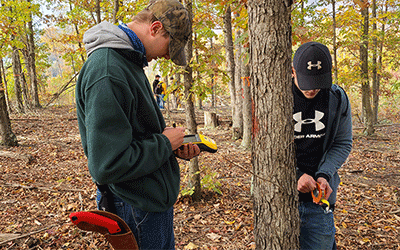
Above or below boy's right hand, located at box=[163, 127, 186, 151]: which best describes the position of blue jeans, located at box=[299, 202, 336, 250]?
below

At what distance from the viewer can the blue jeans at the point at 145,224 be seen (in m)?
1.47

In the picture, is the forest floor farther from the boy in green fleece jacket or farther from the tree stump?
the tree stump

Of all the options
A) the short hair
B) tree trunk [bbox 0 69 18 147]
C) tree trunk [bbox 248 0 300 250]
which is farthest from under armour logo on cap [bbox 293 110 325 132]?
tree trunk [bbox 0 69 18 147]

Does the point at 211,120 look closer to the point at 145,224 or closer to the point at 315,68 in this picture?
the point at 315,68

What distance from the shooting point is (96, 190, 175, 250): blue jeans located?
4.84 ft

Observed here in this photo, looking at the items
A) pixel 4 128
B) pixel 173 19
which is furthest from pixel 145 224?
pixel 4 128

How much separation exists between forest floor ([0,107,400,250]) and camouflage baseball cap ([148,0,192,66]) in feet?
2.85

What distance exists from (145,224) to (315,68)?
1.71 m

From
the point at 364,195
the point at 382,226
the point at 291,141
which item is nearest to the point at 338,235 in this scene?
the point at 382,226

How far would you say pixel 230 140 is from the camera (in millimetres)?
8977

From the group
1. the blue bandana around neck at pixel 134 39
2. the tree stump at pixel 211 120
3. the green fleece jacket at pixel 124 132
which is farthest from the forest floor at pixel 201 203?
the tree stump at pixel 211 120

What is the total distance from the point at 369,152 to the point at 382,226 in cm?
498

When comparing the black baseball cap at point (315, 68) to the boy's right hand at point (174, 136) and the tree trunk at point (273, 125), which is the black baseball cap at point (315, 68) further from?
the boy's right hand at point (174, 136)

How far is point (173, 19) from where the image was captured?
1.53 meters
